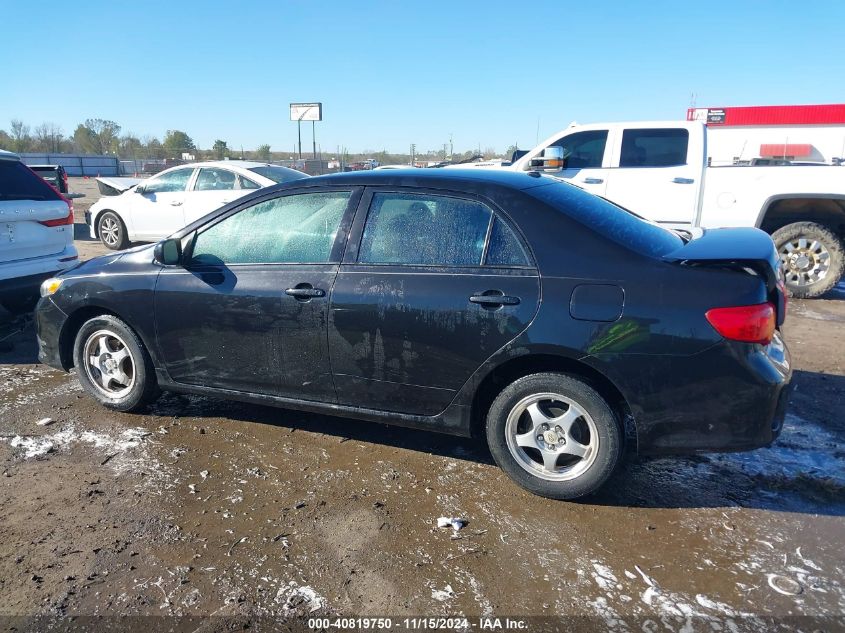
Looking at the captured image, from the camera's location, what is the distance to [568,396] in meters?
3.11

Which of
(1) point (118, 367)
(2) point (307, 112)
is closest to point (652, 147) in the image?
(1) point (118, 367)

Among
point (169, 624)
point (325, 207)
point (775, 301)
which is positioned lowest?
point (169, 624)

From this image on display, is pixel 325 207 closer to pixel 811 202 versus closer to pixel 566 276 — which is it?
pixel 566 276

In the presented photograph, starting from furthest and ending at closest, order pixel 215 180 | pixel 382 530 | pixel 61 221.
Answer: pixel 215 180, pixel 61 221, pixel 382 530

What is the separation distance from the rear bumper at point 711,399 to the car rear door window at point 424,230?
3.47ft

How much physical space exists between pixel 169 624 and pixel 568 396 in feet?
6.61

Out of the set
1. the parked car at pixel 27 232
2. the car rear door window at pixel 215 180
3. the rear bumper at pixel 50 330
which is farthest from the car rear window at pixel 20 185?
the car rear door window at pixel 215 180

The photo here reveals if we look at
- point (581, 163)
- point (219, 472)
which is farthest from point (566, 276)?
point (581, 163)

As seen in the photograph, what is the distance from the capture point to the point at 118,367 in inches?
169

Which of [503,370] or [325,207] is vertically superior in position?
[325,207]

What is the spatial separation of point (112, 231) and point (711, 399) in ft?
36.9

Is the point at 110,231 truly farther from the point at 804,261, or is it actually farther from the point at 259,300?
the point at 804,261

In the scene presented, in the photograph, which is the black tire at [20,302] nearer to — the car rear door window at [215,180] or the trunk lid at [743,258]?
the car rear door window at [215,180]

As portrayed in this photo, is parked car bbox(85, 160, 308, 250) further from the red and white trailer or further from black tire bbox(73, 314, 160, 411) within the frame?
the red and white trailer
